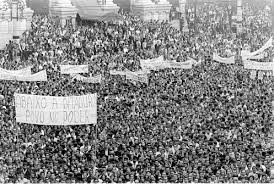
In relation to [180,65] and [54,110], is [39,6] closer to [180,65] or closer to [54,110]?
[180,65]

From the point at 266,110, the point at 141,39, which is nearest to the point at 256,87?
the point at 266,110

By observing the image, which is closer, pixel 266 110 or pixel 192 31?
pixel 266 110

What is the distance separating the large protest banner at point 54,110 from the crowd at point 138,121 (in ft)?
1.56

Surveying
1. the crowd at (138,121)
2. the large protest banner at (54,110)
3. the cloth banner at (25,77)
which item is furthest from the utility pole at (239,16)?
the large protest banner at (54,110)

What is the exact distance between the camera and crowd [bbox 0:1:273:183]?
56.2 ft

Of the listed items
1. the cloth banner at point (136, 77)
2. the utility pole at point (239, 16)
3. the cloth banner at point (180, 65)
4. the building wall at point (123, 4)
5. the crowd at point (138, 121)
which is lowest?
the crowd at point (138, 121)

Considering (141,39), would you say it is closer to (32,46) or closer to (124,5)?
(32,46)

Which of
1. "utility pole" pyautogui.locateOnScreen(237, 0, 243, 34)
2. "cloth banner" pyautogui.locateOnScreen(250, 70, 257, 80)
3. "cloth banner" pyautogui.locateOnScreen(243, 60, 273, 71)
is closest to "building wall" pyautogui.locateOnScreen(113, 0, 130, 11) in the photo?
"utility pole" pyautogui.locateOnScreen(237, 0, 243, 34)

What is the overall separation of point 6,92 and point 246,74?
9112mm

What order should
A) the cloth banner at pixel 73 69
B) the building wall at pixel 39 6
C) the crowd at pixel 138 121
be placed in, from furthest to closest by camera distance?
the building wall at pixel 39 6 < the cloth banner at pixel 73 69 < the crowd at pixel 138 121

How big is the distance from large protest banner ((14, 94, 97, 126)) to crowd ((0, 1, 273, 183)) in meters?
0.48

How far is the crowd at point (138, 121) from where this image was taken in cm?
1714

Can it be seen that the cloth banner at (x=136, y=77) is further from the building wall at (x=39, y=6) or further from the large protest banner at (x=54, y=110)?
the building wall at (x=39, y=6)

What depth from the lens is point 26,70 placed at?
23453 millimetres
